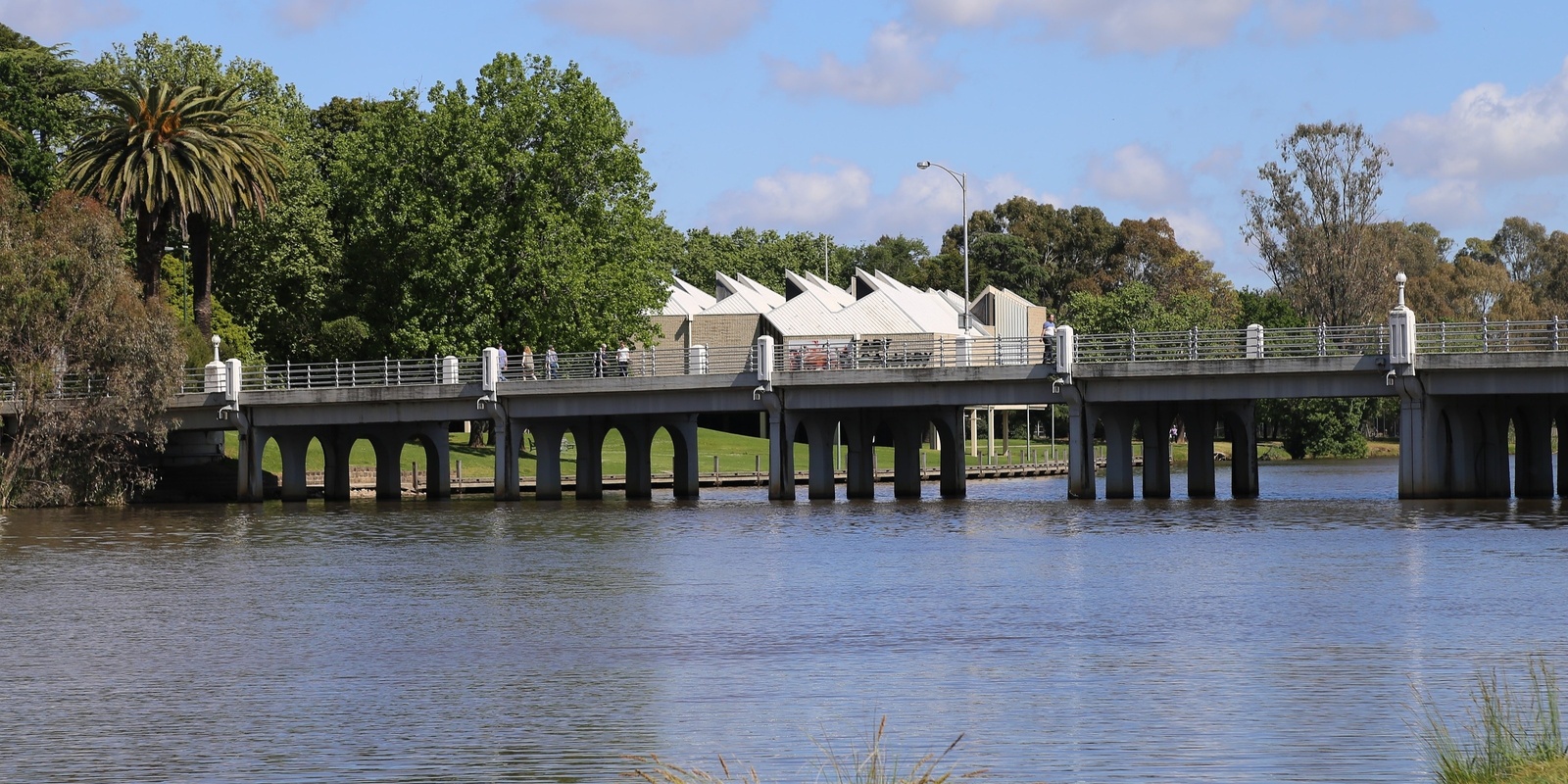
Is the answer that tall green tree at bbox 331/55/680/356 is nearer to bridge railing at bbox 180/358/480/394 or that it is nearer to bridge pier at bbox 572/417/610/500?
bridge railing at bbox 180/358/480/394

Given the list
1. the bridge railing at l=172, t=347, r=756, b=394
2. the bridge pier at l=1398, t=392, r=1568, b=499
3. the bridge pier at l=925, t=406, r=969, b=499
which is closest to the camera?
the bridge pier at l=1398, t=392, r=1568, b=499

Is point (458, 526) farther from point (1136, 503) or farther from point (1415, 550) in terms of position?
point (1415, 550)

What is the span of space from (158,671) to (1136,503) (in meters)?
42.2

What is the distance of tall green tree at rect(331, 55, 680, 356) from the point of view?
8675cm

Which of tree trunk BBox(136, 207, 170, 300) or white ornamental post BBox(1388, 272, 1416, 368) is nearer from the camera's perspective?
white ornamental post BBox(1388, 272, 1416, 368)

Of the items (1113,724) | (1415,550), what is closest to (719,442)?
(1415,550)

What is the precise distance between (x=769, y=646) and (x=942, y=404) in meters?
36.4

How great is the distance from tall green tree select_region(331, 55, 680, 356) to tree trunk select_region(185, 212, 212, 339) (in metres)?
8.44

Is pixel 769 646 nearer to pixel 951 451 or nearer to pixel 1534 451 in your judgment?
pixel 1534 451

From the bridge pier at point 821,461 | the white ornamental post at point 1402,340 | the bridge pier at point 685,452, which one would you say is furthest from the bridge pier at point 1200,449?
the bridge pier at point 685,452

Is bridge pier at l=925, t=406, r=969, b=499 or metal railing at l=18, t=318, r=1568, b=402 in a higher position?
metal railing at l=18, t=318, r=1568, b=402

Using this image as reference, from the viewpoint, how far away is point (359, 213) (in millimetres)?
91625

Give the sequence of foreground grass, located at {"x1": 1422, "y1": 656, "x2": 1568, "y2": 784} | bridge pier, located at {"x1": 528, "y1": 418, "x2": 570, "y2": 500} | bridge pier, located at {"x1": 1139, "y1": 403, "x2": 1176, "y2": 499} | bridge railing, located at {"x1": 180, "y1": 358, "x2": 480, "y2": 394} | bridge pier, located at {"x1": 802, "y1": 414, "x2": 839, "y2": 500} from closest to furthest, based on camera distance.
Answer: foreground grass, located at {"x1": 1422, "y1": 656, "x2": 1568, "y2": 784}
bridge pier, located at {"x1": 1139, "y1": 403, "x2": 1176, "y2": 499}
bridge pier, located at {"x1": 802, "y1": 414, "x2": 839, "y2": 500}
bridge railing, located at {"x1": 180, "y1": 358, "x2": 480, "y2": 394}
bridge pier, located at {"x1": 528, "y1": 418, "x2": 570, "y2": 500}

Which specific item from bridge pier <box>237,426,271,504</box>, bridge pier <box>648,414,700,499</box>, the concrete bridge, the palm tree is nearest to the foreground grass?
the concrete bridge
